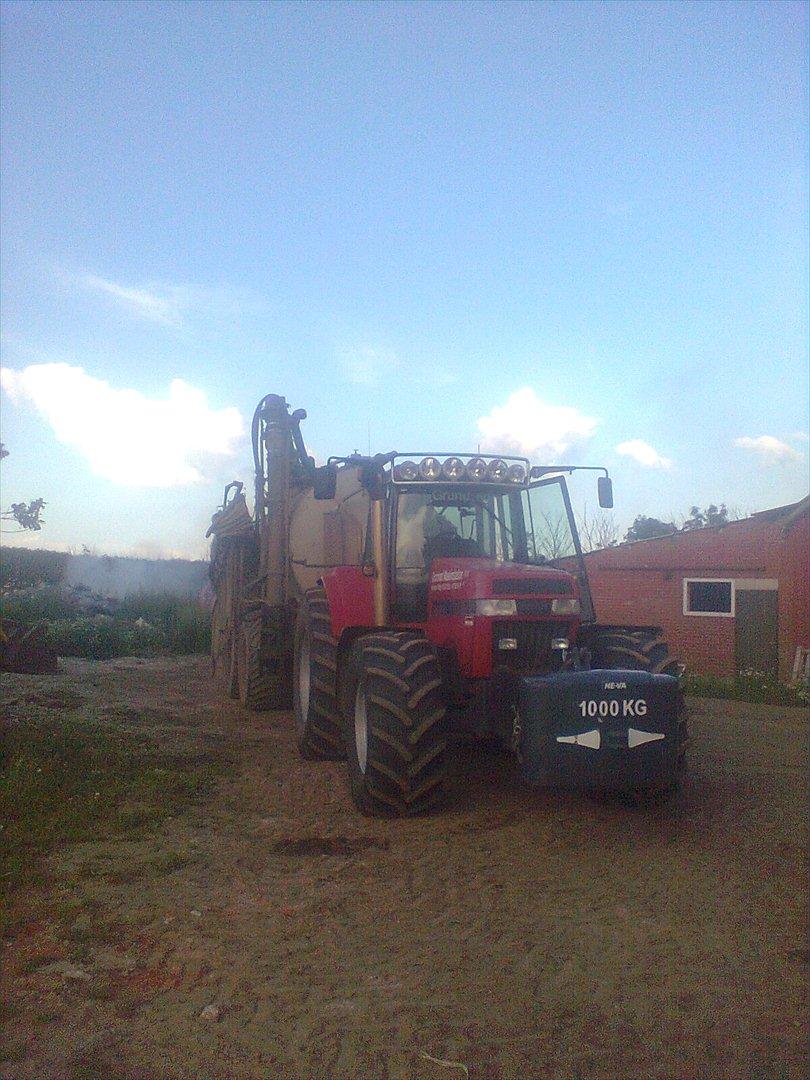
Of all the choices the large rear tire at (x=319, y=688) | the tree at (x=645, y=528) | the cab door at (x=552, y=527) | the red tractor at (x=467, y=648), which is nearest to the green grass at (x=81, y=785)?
the large rear tire at (x=319, y=688)

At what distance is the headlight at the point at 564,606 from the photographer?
6.67 m

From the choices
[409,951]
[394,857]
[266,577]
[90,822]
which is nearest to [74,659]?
[266,577]

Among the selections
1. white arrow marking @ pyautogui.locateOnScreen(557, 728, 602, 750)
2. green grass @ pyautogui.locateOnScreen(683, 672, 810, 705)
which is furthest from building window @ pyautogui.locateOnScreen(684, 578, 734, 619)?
white arrow marking @ pyautogui.locateOnScreen(557, 728, 602, 750)

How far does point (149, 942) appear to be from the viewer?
4277 millimetres

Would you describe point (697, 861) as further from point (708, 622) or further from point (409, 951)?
point (708, 622)

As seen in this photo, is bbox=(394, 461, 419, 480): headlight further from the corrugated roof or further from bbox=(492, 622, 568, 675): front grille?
the corrugated roof

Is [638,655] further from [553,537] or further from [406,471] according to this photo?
[406,471]

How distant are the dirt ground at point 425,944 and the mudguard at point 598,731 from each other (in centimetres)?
51

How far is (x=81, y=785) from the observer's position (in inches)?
275

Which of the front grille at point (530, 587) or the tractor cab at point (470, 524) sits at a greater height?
the tractor cab at point (470, 524)

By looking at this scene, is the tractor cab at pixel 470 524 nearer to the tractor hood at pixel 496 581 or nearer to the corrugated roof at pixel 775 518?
the tractor hood at pixel 496 581

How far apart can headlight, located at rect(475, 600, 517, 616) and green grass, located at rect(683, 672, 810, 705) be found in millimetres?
10325

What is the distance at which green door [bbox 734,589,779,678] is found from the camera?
65.8 feet

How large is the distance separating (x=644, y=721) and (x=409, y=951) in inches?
86.4
